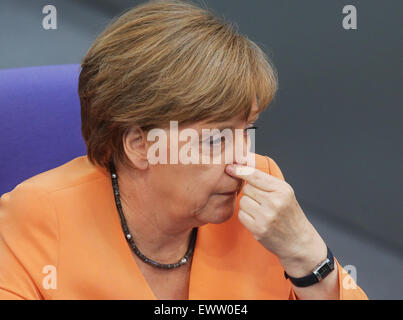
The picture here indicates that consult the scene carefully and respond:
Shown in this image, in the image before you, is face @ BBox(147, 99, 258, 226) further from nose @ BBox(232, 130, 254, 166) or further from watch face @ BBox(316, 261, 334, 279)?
watch face @ BBox(316, 261, 334, 279)

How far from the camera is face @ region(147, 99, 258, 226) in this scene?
41.9 inches

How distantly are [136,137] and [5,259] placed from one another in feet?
1.08

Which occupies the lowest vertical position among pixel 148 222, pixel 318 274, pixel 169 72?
pixel 318 274

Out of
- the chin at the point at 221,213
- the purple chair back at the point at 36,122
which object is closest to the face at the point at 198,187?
the chin at the point at 221,213

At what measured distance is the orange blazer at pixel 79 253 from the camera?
108 cm

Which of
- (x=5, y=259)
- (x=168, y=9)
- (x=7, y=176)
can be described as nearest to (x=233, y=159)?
(x=168, y=9)

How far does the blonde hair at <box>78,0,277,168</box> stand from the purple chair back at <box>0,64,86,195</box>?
0.28m

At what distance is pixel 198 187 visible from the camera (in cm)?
108

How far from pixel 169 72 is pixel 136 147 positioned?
0.16 metres

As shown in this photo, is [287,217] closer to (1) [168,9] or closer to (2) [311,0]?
(1) [168,9]

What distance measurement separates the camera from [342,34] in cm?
172

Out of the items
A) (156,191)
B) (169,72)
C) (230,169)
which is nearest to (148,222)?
(156,191)

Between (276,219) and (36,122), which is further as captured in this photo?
(36,122)

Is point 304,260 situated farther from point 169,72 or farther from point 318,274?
point 169,72
